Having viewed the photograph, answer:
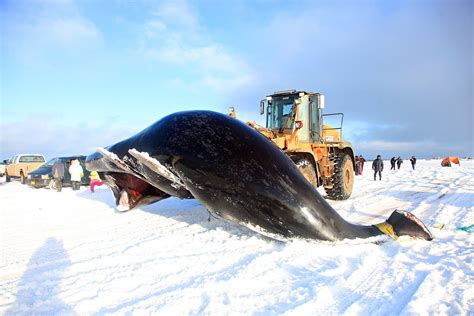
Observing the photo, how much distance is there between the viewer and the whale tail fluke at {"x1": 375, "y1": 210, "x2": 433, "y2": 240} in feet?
12.2

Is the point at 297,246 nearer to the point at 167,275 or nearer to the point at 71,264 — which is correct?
the point at 167,275

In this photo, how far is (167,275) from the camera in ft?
9.03

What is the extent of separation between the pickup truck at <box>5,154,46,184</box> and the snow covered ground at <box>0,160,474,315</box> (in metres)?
15.7

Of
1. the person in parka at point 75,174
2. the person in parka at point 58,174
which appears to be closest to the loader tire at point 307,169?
the person in parka at point 75,174

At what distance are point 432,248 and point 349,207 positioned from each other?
11.6 feet

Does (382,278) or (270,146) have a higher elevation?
(270,146)

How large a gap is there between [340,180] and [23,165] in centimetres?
1766

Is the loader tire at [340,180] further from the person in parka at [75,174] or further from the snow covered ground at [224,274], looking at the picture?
the person in parka at [75,174]

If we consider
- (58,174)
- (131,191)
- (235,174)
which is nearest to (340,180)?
(131,191)

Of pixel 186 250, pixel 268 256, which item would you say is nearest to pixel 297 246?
pixel 268 256

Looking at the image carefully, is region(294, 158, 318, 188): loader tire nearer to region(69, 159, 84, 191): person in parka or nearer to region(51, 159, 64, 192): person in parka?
region(69, 159, 84, 191): person in parka

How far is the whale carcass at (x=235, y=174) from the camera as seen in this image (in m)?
2.98

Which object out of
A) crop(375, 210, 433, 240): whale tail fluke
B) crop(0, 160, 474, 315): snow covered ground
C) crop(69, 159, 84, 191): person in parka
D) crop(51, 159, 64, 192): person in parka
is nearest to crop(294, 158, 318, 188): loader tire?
crop(0, 160, 474, 315): snow covered ground

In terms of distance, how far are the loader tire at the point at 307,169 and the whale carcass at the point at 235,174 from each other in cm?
349
